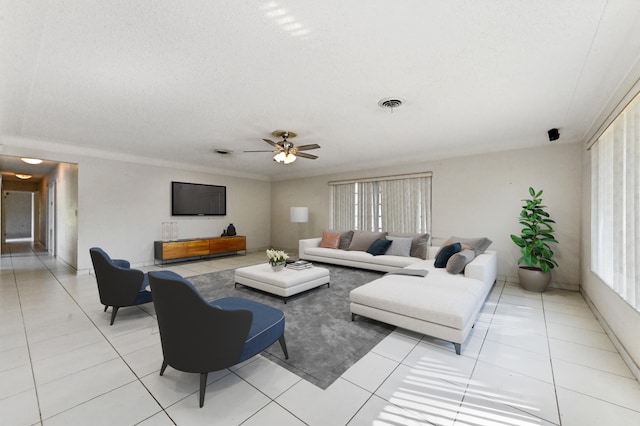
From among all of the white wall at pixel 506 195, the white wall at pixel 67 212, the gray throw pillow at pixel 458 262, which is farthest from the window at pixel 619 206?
the white wall at pixel 67 212

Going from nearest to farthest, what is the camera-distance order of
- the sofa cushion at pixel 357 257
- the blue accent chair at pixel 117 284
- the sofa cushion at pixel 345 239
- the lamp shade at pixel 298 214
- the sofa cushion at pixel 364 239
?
the blue accent chair at pixel 117 284
the sofa cushion at pixel 357 257
the sofa cushion at pixel 364 239
the sofa cushion at pixel 345 239
the lamp shade at pixel 298 214

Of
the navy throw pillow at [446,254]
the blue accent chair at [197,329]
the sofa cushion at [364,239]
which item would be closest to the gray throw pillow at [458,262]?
the navy throw pillow at [446,254]

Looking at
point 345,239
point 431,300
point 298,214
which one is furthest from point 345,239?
point 431,300

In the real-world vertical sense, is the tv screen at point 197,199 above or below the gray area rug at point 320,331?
above

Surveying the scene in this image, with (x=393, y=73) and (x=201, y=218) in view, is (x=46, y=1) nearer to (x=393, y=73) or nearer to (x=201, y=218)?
(x=393, y=73)

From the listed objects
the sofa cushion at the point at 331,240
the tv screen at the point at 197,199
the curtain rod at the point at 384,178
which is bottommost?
the sofa cushion at the point at 331,240

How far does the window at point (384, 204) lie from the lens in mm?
5723

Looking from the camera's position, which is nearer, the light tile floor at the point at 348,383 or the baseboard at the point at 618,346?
the light tile floor at the point at 348,383

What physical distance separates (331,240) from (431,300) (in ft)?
13.0

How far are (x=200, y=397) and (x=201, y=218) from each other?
6106 mm

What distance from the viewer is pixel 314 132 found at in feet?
13.6

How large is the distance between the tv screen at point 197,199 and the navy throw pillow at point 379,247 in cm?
449

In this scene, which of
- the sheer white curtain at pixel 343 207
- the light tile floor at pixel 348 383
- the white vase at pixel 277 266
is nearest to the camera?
the light tile floor at pixel 348 383

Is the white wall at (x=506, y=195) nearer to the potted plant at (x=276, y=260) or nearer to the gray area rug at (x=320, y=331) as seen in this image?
the gray area rug at (x=320, y=331)
